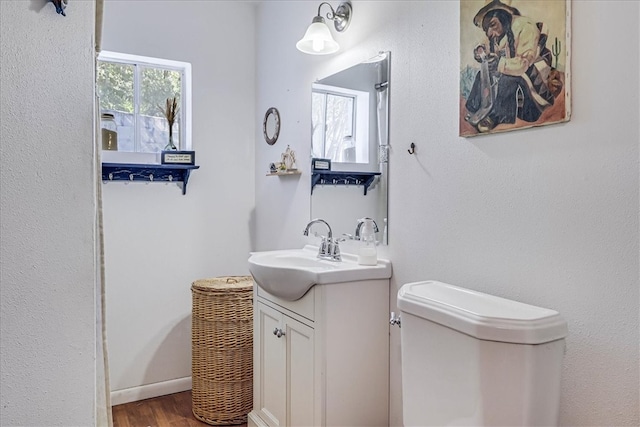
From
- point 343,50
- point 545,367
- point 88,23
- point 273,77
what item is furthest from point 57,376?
point 273,77

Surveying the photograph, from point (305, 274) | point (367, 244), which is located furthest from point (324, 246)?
point (305, 274)

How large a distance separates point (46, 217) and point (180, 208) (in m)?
1.98

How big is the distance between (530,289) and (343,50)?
1.40 meters

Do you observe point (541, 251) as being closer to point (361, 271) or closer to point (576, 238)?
point (576, 238)

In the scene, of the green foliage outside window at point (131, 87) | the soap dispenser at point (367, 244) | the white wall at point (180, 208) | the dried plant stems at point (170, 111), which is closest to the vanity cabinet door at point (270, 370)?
the soap dispenser at point (367, 244)

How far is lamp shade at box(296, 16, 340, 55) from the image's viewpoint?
2.00 metres

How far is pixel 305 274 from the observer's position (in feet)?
5.62

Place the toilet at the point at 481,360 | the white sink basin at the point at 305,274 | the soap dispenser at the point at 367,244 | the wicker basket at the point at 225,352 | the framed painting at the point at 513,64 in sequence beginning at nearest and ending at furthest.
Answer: the toilet at the point at 481,360 < the framed painting at the point at 513,64 < the white sink basin at the point at 305,274 < the soap dispenser at the point at 367,244 < the wicker basket at the point at 225,352

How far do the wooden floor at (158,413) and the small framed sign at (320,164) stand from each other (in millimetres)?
1436

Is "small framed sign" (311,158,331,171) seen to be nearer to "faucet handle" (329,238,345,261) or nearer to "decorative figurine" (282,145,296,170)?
"decorative figurine" (282,145,296,170)

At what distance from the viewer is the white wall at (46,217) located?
0.86m

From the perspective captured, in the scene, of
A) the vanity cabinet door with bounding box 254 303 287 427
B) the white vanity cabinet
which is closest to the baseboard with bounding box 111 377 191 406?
the vanity cabinet door with bounding box 254 303 287 427

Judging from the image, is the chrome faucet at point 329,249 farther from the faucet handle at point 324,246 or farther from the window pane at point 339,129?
the window pane at point 339,129

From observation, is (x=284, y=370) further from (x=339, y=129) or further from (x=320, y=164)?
(x=339, y=129)
